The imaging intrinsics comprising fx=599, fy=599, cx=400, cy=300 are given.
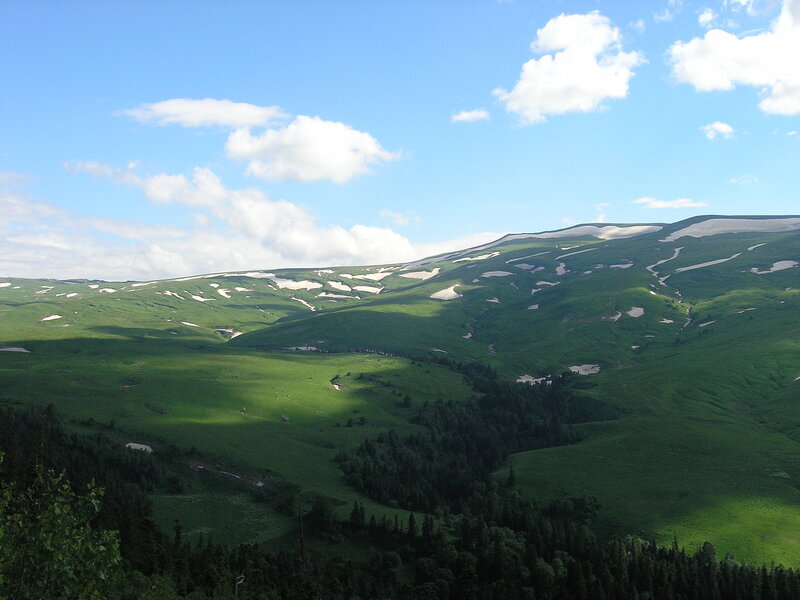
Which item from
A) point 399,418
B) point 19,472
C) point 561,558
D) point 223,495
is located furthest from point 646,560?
point 399,418

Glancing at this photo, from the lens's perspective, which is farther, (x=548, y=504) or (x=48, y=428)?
(x=548, y=504)

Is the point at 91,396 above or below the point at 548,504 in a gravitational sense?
above

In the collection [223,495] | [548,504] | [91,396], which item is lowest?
[548,504]

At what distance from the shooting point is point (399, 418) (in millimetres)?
187375

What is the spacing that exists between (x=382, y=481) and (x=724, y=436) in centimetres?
8948

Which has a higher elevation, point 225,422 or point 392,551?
point 225,422

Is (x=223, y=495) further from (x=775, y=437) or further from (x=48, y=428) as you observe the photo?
(x=775, y=437)

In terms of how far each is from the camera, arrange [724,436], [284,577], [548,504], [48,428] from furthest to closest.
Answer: [724,436]
[548,504]
[48,428]
[284,577]

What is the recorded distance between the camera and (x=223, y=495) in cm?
11300

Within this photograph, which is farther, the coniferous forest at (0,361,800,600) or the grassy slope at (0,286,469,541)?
the grassy slope at (0,286,469,541)

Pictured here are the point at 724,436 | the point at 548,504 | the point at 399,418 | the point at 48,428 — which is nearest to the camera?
the point at 48,428

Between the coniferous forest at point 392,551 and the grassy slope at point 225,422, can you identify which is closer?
the coniferous forest at point 392,551

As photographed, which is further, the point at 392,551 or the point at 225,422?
the point at 225,422

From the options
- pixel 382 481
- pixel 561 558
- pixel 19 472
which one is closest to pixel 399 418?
pixel 382 481
